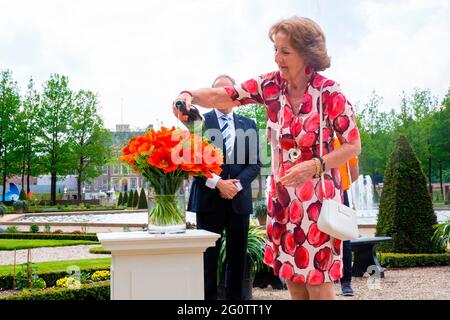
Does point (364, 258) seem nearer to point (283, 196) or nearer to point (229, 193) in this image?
point (229, 193)

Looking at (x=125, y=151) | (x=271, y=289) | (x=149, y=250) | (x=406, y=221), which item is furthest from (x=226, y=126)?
(x=406, y=221)

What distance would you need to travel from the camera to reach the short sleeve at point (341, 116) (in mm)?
2006

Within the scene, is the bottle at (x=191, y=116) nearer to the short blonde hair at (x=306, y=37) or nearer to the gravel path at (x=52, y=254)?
the short blonde hair at (x=306, y=37)

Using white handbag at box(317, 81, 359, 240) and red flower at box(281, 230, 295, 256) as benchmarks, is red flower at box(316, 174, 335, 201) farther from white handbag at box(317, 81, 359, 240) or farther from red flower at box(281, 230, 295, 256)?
red flower at box(281, 230, 295, 256)

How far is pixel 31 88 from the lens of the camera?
32438 mm

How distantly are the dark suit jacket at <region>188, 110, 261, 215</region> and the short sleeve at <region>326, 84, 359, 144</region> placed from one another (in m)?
1.80

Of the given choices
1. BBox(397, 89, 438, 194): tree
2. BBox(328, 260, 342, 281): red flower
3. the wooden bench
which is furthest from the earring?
BBox(397, 89, 438, 194): tree

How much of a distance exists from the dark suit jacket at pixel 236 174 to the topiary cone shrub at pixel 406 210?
5.13m

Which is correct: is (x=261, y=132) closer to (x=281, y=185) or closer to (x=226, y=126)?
(x=226, y=126)

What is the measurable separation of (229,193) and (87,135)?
31.2 meters

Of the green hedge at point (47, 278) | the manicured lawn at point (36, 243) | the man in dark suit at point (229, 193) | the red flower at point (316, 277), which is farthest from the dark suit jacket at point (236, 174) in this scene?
the manicured lawn at point (36, 243)

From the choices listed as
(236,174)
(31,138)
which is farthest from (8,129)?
(236,174)

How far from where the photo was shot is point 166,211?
2367mm

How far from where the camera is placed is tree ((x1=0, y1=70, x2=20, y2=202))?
30172 millimetres
